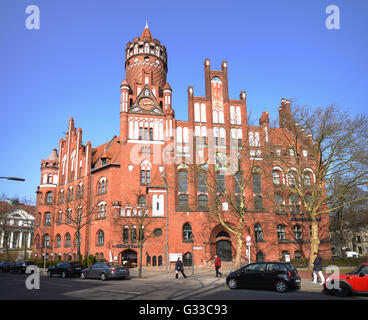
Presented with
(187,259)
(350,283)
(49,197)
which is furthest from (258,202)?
(49,197)

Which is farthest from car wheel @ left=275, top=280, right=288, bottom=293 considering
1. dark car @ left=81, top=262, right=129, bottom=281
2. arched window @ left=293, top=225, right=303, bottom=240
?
arched window @ left=293, top=225, right=303, bottom=240

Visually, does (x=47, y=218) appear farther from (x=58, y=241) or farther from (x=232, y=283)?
(x=232, y=283)

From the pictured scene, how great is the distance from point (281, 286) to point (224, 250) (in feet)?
72.0

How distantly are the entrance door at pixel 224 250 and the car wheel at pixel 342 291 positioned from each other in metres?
23.2

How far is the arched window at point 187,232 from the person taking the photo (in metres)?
36.5

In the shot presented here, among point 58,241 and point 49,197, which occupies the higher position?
point 49,197

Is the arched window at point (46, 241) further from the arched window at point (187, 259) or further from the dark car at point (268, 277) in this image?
the dark car at point (268, 277)

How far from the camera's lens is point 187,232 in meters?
36.6

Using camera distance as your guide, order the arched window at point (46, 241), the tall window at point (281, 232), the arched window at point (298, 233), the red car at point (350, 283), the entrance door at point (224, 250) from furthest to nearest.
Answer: the arched window at point (46, 241) < the arched window at point (298, 233) < the tall window at point (281, 232) < the entrance door at point (224, 250) < the red car at point (350, 283)

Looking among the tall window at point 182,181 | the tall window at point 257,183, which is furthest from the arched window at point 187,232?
the tall window at point 257,183

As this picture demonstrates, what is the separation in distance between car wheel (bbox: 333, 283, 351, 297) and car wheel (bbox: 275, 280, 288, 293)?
7.18ft
